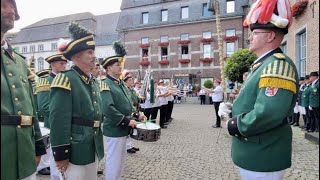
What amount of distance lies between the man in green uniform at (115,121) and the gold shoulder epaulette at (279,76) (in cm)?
249

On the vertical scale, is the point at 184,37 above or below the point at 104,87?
Answer: above

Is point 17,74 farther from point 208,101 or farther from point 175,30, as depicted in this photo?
point 175,30

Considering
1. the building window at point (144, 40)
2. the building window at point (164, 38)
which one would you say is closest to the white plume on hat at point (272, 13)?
the building window at point (164, 38)

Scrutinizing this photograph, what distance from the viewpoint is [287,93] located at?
7.34 ft

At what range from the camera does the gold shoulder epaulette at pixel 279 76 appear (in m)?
2.25

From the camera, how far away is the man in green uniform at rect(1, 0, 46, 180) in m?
2.28

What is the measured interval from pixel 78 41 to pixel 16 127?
1.21m

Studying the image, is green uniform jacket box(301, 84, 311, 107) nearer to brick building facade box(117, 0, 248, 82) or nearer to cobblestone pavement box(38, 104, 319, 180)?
cobblestone pavement box(38, 104, 319, 180)

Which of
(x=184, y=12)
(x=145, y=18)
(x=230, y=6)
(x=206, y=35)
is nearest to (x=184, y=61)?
(x=206, y=35)

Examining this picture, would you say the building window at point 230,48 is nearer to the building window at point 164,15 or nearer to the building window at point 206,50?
the building window at point 206,50

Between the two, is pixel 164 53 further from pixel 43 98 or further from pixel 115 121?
pixel 115 121

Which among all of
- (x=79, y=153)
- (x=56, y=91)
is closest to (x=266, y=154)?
(x=79, y=153)

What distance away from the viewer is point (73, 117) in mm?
3076

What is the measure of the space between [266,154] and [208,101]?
2725 cm
